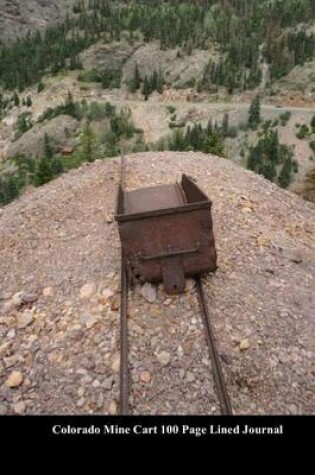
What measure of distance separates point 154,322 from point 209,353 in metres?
0.96

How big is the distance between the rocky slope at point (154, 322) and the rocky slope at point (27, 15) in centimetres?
11967

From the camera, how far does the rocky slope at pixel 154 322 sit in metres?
4.38

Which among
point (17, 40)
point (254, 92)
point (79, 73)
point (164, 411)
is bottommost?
point (164, 411)

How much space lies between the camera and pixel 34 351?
5.21 meters

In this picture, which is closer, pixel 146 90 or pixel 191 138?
pixel 191 138

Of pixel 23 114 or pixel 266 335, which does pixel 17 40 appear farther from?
pixel 266 335

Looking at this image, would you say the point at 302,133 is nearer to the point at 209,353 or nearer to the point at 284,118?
the point at 284,118

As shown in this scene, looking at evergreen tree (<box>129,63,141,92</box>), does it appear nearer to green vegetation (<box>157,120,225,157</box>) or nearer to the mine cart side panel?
green vegetation (<box>157,120,225,157</box>)

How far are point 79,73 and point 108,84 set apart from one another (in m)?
9.51

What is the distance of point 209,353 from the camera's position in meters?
4.74

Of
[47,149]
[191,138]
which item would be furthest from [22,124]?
[191,138]

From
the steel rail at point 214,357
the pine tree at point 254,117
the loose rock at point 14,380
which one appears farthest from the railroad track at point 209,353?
the pine tree at point 254,117

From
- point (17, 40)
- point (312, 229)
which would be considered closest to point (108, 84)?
point (17, 40)
